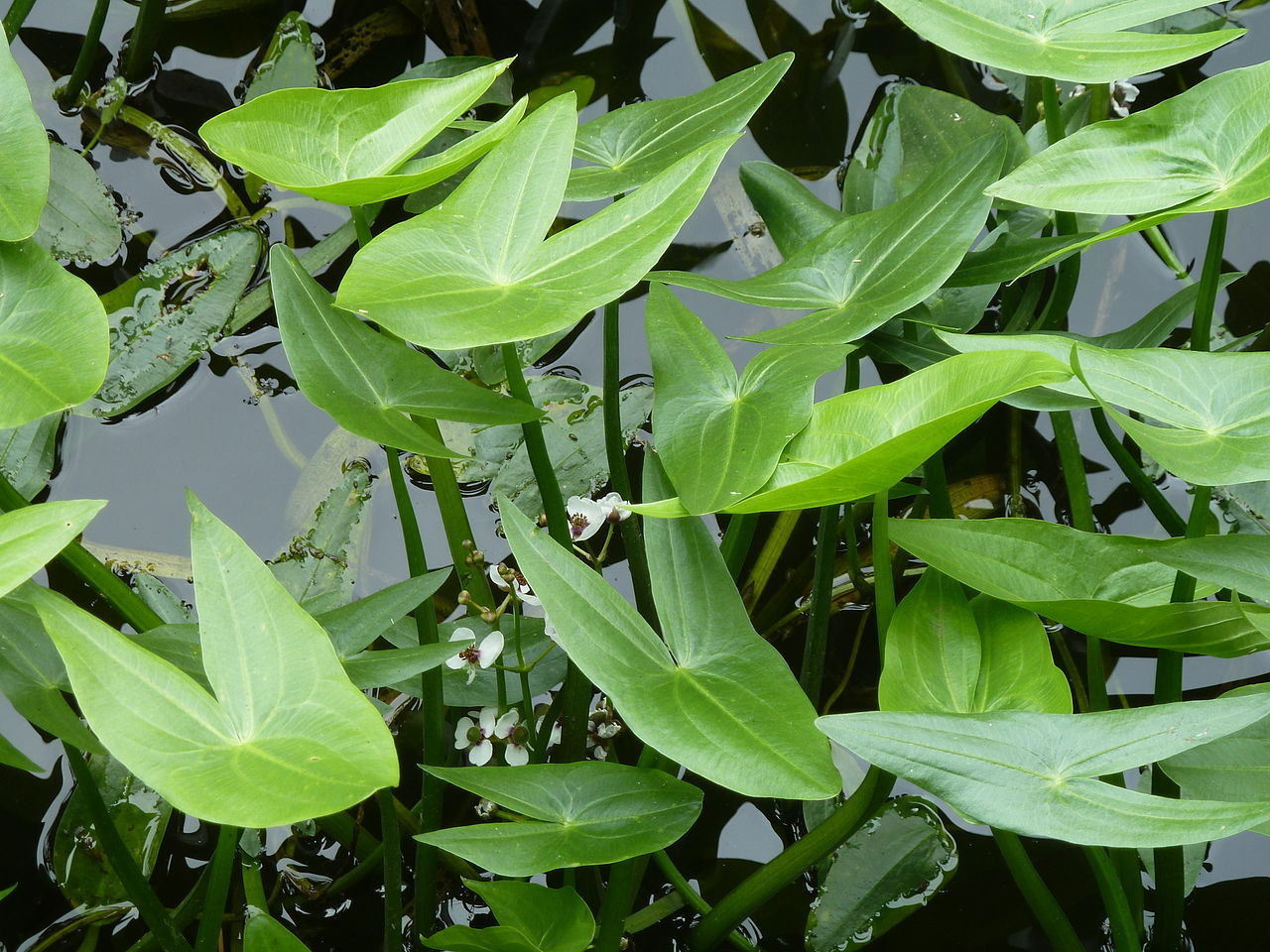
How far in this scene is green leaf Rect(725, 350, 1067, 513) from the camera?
1.99ft

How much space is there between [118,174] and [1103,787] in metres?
1.32

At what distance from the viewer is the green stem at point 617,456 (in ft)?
3.09

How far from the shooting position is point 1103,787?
23.7 inches

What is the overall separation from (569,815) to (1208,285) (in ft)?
2.07

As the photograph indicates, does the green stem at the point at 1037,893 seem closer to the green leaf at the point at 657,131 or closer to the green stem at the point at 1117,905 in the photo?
the green stem at the point at 1117,905

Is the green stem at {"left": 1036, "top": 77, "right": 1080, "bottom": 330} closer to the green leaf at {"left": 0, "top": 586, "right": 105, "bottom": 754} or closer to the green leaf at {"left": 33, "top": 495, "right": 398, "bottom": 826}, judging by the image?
the green leaf at {"left": 33, "top": 495, "right": 398, "bottom": 826}

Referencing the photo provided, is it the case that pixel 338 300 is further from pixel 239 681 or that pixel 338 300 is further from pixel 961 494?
pixel 961 494

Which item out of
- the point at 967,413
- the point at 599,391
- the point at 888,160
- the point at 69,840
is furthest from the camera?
the point at 599,391

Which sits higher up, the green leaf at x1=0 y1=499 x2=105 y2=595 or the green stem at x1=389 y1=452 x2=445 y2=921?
the green leaf at x1=0 y1=499 x2=105 y2=595

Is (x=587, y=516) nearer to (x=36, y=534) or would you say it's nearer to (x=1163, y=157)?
(x=36, y=534)

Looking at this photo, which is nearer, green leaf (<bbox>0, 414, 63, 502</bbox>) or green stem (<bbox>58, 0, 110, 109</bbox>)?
green leaf (<bbox>0, 414, 63, 502</bbox>)

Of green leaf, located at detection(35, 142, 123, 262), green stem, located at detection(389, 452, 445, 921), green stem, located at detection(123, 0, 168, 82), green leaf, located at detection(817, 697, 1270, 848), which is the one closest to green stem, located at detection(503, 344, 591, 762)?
green stem, located at detection(389, 452, 445, 921)

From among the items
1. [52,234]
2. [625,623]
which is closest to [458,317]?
[625,623]

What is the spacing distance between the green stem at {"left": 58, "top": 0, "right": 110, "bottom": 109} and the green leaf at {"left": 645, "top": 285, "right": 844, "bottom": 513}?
0.94 meters
